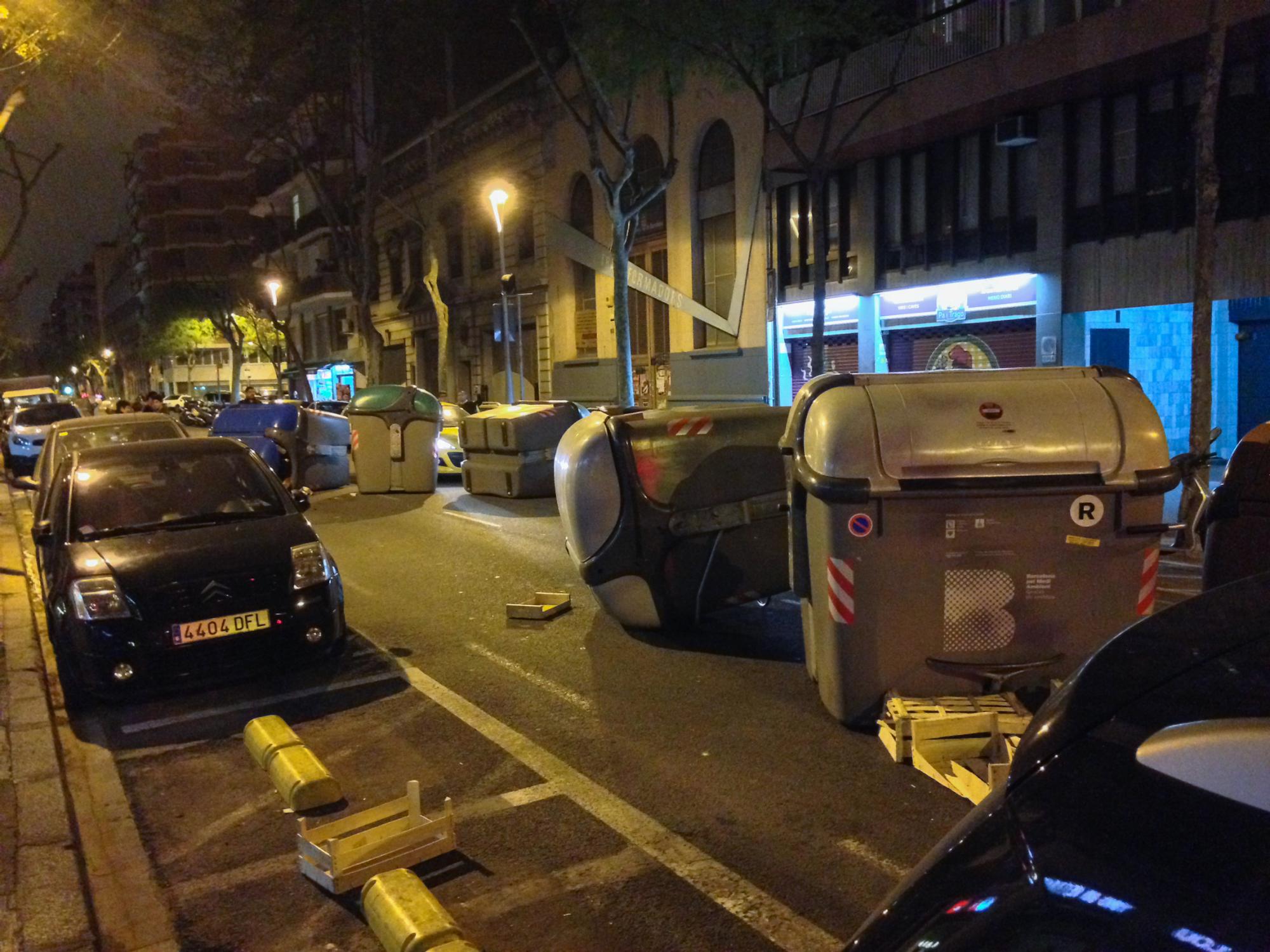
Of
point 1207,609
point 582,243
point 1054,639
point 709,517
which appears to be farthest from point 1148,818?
point 582,243

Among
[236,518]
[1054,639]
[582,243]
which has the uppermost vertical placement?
[582,243]

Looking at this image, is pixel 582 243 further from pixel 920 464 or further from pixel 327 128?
pixel 920 464

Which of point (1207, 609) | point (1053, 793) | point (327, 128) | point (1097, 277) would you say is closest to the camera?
point (1053, 793)

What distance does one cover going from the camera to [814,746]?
5.68m

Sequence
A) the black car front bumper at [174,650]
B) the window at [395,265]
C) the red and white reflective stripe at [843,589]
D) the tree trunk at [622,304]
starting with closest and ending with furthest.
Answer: the red and white reflective stripe at [843,589] < the black car front bumper at [174,650] < the tree trunk at [622,304] < the window at [395,265]

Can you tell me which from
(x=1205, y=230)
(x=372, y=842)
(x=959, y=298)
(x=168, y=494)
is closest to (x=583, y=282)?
(x=959, y=298)

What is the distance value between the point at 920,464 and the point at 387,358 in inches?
1859

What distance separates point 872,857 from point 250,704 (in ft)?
13.5

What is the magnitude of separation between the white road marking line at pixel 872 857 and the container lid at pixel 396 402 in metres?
13.8

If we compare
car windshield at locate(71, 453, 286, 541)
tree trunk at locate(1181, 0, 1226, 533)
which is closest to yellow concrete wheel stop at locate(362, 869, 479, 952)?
car windshield at locate(71, 453, 286, 541)

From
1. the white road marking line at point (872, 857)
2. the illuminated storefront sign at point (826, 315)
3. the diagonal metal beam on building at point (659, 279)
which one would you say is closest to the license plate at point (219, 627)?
the white road marking line at point (872, 857)

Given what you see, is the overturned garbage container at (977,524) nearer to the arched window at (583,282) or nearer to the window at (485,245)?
the arched window at (583,282)

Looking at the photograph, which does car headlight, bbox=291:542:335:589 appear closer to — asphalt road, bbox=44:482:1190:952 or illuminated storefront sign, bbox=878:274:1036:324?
asphalt road, bbox=44:482:1190:952

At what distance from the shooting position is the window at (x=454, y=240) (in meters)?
41.6
